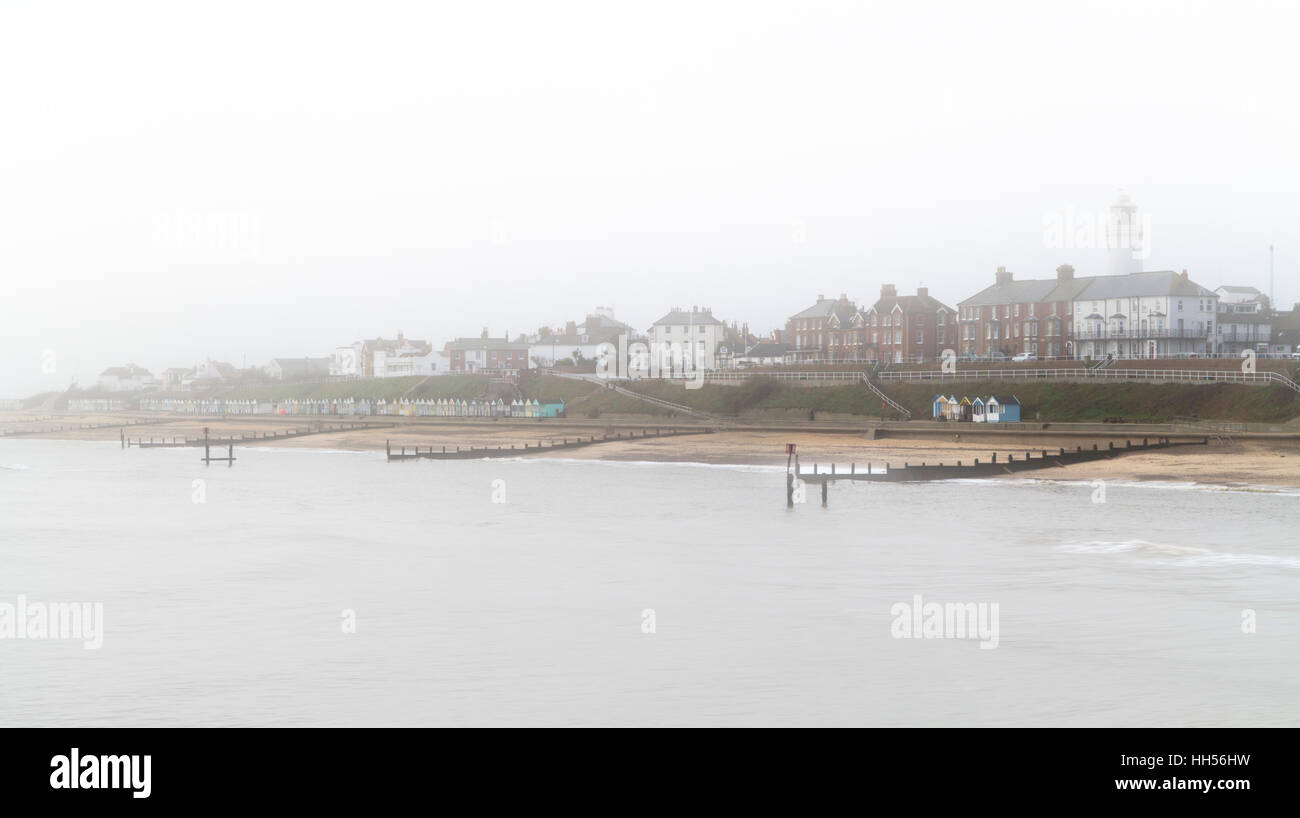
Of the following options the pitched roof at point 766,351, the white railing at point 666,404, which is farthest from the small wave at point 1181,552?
the pitched roof at point 766,351

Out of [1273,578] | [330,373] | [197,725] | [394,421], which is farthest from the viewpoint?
[330,373]

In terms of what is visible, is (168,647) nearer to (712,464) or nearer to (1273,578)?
(1273,578)

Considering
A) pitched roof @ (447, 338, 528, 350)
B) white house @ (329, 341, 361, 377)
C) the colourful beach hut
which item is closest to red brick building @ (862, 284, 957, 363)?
the colourful beach hut

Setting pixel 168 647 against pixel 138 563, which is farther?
pixel 138 563

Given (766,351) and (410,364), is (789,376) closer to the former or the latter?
(766,351)

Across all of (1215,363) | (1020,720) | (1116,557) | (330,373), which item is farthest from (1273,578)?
(330,373)

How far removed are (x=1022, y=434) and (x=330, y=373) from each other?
14907cm

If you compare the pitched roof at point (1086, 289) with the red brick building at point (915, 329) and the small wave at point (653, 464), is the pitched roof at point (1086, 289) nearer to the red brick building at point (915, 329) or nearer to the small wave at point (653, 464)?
the red brick building at point (915, 329)

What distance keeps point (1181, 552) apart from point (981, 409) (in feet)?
161

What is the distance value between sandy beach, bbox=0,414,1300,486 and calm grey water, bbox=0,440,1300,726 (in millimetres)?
6340

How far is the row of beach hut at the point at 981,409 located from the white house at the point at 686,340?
49815mm

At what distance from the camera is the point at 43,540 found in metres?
35.8

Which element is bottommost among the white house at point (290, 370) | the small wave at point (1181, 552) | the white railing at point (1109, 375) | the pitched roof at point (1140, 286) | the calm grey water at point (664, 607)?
the calm grey water at point (664, 607)

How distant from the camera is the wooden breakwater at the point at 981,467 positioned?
4834cm
